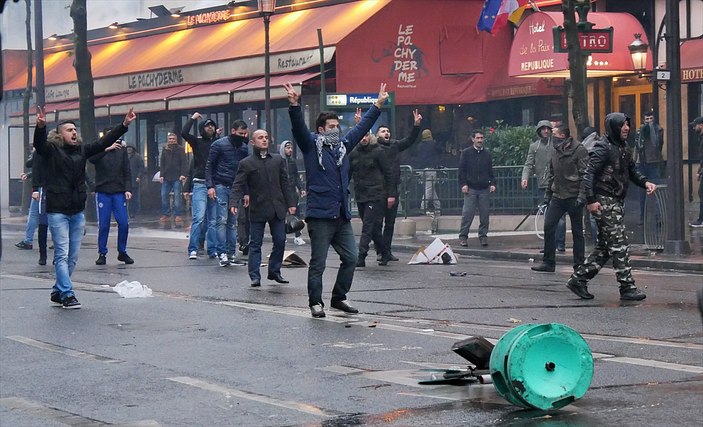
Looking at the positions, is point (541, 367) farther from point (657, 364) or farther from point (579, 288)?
point (579, 288)

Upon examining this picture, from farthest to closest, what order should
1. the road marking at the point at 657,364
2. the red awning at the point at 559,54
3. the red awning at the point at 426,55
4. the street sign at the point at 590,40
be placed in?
the red awning at the point at 426,55 < the red awning at the point at 559,54 < the street sign at the point at 590,40 < the road marking at the point at 657,364

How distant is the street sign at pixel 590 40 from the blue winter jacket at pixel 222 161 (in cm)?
576

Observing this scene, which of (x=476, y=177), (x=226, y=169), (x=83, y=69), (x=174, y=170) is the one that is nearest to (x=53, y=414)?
(x=226, y=169)

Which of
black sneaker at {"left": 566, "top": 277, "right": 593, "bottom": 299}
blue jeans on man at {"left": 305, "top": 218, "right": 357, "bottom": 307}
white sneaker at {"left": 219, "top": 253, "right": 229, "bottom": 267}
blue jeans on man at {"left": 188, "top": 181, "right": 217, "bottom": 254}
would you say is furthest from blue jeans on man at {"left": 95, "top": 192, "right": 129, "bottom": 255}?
black sneaker at {"left": 566, "top": 277, "right": 593, "bottom": 299}

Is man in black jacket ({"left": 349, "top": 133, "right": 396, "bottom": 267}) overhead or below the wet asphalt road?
overhead

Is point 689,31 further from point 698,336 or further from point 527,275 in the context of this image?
point 698,336

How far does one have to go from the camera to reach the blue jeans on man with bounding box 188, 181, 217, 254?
55.9 ft

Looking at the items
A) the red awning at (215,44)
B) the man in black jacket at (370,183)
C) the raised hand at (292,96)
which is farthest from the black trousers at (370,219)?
the red awning at (215,44)

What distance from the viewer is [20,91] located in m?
42.4

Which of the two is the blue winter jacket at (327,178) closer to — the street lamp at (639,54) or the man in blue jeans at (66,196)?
the man in blue jeans at (66,196)

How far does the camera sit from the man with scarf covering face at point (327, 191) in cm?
1117

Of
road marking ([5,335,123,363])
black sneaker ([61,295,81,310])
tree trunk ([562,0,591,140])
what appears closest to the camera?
road marking ([5,335,123,363])

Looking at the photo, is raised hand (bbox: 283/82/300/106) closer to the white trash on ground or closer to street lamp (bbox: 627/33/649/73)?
the white trash on ground

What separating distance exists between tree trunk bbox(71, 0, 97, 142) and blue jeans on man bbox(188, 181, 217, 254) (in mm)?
13696
